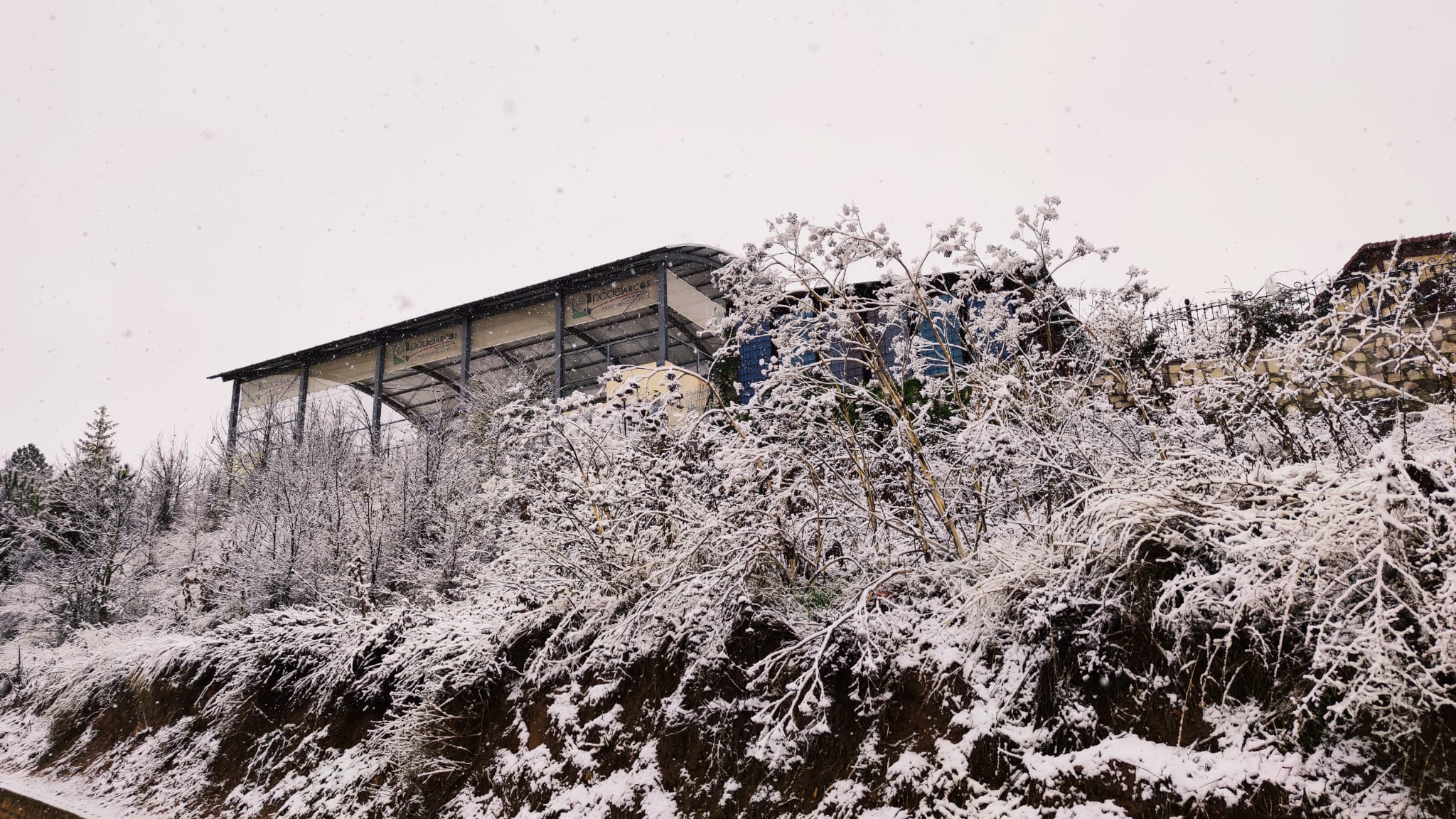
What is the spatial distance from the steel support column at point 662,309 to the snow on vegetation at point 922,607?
9.76m

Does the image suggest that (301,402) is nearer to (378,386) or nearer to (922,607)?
(378,386)

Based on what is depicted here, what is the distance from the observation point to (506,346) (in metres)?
21.9

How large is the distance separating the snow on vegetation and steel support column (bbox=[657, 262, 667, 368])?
9.76 meters

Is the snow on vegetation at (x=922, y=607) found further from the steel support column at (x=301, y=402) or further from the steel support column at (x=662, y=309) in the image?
the steel support column at (x=301, y=402)

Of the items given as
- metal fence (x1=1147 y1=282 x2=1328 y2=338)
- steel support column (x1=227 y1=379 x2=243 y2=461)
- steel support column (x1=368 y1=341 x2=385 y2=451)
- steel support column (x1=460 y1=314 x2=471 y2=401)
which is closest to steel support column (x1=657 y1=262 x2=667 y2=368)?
steel support column (x1=460 y1=314 x2=471 y2=401)

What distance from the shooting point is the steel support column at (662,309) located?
18125 mm

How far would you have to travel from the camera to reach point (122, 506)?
55.5 ft

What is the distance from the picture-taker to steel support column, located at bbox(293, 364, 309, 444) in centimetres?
2097

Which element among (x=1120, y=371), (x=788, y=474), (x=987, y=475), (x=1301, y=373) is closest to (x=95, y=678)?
(x=788, y=474)

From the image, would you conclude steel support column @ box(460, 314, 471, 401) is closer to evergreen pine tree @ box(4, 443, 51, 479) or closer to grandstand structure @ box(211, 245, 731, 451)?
grandstand structure @ box(211, 245, 731, 451)

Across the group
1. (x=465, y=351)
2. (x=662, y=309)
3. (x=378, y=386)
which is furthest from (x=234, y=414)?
(x=662, y=309)

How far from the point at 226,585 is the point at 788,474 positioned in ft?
38.6

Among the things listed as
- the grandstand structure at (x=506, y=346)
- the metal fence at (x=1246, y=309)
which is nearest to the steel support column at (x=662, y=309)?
the grandstand structure at (x=506, y=346)

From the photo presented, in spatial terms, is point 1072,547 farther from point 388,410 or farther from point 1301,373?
point 388,410
